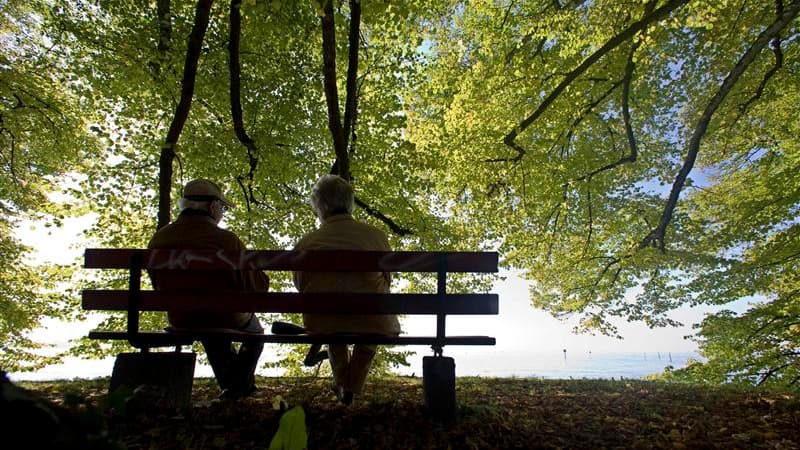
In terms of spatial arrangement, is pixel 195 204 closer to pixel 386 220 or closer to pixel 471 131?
pixel 386 220

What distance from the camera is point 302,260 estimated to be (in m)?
3.15

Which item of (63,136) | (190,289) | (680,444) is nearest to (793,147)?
(680,444)

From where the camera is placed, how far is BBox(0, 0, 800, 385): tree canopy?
8.38 metres

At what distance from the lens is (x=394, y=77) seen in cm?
1127

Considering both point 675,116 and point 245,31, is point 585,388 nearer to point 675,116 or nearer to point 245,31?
point 245,31

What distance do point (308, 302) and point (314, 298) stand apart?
0.05 metres

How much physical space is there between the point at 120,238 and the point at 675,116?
15.5m

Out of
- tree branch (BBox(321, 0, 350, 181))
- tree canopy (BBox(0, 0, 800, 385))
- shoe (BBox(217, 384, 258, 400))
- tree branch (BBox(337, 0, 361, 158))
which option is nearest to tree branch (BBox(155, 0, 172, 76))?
tree canopy (BBox(0, 0, 800, 385))

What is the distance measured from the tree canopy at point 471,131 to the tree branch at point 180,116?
31 millimetres

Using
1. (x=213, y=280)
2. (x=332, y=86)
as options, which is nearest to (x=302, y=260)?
(x=213, y=280)

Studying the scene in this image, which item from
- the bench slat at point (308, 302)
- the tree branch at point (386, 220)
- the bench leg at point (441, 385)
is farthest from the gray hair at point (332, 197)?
the tree branch at point (386, 220)

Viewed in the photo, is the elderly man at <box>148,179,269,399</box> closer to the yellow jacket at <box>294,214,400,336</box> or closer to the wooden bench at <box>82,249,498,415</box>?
the wooden bench at <box>82,249,498,415</box>

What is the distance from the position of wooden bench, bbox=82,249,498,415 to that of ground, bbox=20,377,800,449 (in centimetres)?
36

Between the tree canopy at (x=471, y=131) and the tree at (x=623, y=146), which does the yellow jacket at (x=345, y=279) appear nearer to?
the tree canopy at (x=471, y=131)
